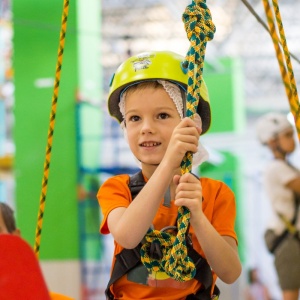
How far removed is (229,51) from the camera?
14.8m

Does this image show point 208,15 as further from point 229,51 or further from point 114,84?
point 229,51

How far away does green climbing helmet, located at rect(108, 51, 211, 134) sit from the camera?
5.87 feet

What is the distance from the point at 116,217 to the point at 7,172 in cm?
767

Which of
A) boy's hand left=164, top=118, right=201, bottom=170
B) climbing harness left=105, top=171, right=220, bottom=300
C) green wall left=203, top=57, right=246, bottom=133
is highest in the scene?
green wall left=203, top=57, right=246, bottom=133

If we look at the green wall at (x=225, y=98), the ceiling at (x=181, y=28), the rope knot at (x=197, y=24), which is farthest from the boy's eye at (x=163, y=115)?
the ceiling at (x=181, y=28)

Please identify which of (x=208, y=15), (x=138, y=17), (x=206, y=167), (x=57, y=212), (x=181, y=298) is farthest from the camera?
(x=138, y=17)

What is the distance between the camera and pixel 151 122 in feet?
5.69

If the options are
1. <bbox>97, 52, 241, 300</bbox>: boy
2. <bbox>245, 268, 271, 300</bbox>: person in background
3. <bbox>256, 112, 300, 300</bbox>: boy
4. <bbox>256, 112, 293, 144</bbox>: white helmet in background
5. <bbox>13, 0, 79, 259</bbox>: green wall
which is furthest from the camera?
<bbox>245, 268, 271, 300</bbox>: person in background

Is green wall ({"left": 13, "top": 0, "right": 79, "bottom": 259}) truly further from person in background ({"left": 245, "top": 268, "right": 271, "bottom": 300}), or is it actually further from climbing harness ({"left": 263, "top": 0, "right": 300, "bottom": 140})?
climbing harness ({"left": 263, "top": 0, "right": 300, "bottom": 140})

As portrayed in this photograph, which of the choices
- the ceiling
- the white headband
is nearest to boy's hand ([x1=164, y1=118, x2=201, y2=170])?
the white headband

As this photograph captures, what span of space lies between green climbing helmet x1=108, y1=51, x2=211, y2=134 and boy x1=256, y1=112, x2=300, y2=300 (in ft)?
6.69

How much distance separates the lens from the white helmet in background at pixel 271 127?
3973 millimetres

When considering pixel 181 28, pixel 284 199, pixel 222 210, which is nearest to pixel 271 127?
pixel 284 199

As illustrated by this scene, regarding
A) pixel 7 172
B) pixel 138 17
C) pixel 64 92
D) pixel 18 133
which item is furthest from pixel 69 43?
pixel 138 17
